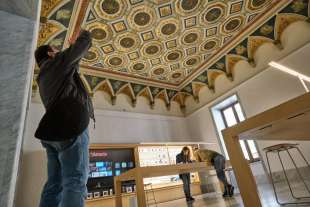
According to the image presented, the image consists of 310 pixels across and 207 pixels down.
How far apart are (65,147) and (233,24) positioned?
6540 millimetres

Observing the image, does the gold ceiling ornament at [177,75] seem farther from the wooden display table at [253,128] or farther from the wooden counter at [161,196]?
the wooden display table at [253,128]

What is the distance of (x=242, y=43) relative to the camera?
23.0ft

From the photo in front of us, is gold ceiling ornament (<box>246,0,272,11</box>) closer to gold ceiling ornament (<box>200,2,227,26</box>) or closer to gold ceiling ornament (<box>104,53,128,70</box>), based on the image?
gold ceiling ornament (<box>200,2,227,26</box>)

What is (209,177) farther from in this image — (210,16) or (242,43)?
(210,16)

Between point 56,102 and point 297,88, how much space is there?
642 centimetres

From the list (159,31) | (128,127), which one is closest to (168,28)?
(159,31)

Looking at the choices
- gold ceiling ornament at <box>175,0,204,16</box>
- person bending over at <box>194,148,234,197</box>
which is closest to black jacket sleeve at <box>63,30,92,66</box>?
person bending over at <box>194,148,234,197</box>

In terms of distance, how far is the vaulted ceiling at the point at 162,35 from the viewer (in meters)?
5.18

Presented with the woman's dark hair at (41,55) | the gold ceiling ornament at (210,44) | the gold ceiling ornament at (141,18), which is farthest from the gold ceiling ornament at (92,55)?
the woman's dark hair at (41,55)

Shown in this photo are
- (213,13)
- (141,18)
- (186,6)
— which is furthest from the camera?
(213,13)

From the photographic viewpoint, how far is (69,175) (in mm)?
1211

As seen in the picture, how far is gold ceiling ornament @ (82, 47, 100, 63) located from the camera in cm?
619

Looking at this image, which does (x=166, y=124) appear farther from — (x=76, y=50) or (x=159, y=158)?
(x=76, y=50)

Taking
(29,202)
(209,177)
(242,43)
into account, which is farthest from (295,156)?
(29,202)
